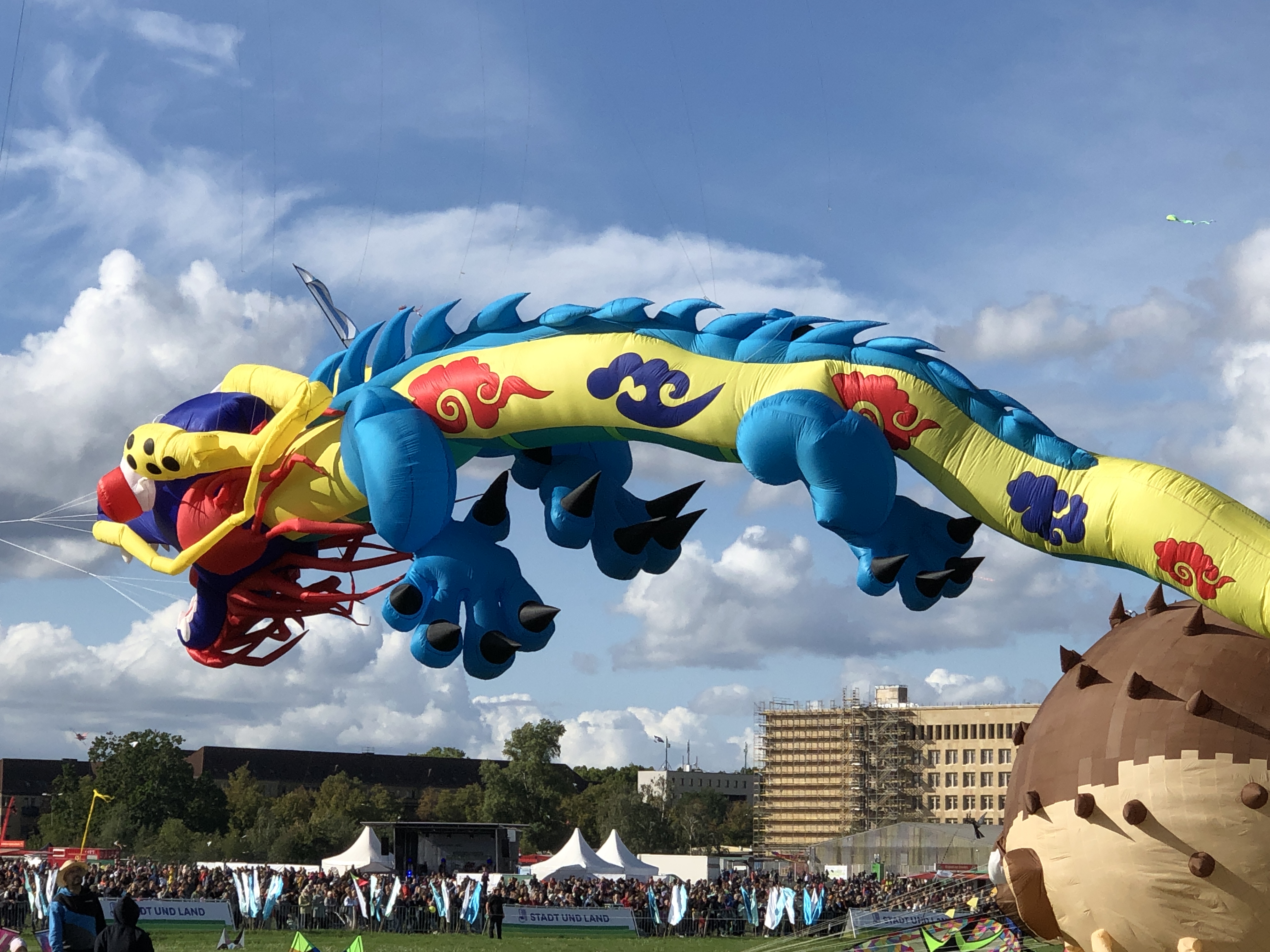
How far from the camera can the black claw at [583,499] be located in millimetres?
11188

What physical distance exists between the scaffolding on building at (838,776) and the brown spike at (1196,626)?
91421mm

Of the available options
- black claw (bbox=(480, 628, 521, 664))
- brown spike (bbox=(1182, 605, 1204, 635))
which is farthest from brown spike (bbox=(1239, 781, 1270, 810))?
black claw (bbox=(480, 628, 521, 664))

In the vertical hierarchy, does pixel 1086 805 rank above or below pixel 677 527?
below

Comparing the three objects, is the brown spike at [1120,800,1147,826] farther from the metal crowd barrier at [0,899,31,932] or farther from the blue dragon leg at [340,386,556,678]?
the metal crowd barrier at [0,899,31,932]

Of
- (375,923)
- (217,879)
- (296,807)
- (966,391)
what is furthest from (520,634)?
(296,807)

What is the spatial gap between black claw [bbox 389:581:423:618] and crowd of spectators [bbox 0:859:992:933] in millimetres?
18362

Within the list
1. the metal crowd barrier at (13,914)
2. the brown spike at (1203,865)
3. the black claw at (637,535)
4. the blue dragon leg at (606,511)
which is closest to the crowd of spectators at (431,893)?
the metal crowd barrier at (13,914)

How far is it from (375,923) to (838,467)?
23686mm

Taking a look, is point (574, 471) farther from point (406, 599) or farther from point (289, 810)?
point (289, 810)

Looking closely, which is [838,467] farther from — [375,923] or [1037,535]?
[375,923]

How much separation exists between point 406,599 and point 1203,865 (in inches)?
250

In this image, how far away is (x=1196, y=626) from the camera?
24.3 ft

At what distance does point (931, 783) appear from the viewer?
96.7m

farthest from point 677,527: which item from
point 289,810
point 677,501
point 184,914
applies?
point 289,810
